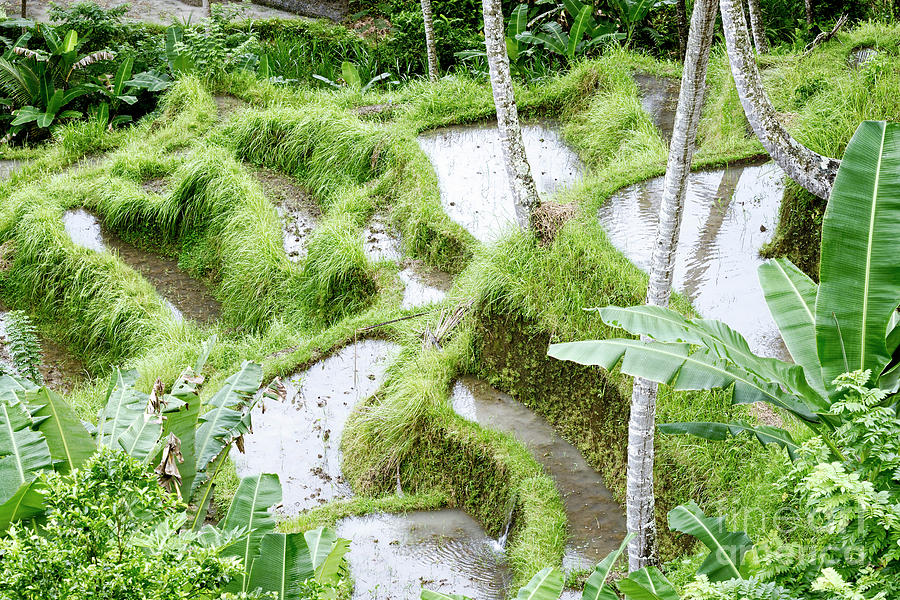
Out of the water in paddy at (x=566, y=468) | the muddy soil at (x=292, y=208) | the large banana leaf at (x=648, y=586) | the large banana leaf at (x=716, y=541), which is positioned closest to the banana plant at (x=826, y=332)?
the large banana leaf at (x=716, y=541)

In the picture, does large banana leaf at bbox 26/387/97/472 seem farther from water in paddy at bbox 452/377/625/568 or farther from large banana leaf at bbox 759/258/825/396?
large banana leaf at bbox 759/258/825/396

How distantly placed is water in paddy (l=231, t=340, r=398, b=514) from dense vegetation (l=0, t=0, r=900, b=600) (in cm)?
22

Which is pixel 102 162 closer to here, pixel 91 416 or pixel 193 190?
pixel 193 190

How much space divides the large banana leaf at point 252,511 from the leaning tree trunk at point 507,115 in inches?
156

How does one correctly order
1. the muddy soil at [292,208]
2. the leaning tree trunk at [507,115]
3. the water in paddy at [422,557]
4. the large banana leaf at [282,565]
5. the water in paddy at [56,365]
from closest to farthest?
the large banana leaf at [282,565], the water in paddy at [422,557], the leaning tree trunk at [507,115], the water in paddy at [56,365], the muddy soil at [292,208]

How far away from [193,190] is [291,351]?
13.4 ft

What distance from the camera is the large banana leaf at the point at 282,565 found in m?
3.53

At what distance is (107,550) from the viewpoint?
300 centimetres

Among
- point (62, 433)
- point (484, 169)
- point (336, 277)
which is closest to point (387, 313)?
point (336, 277)

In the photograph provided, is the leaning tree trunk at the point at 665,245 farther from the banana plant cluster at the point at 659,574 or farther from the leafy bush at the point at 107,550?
the leafy bush at the point at 107,550

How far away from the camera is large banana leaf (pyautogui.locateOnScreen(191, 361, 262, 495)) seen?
185 inches

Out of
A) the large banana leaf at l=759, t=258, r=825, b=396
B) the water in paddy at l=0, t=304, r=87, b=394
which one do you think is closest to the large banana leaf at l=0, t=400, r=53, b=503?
the large banana leaf at l=759, t=258, r=825, b=396

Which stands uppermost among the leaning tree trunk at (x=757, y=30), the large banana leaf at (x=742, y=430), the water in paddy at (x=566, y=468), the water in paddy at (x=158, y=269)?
the leaning tree trunk at (x=757, y=30)

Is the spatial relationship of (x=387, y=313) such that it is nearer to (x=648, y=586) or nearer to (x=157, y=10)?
(x=648, y=586)
